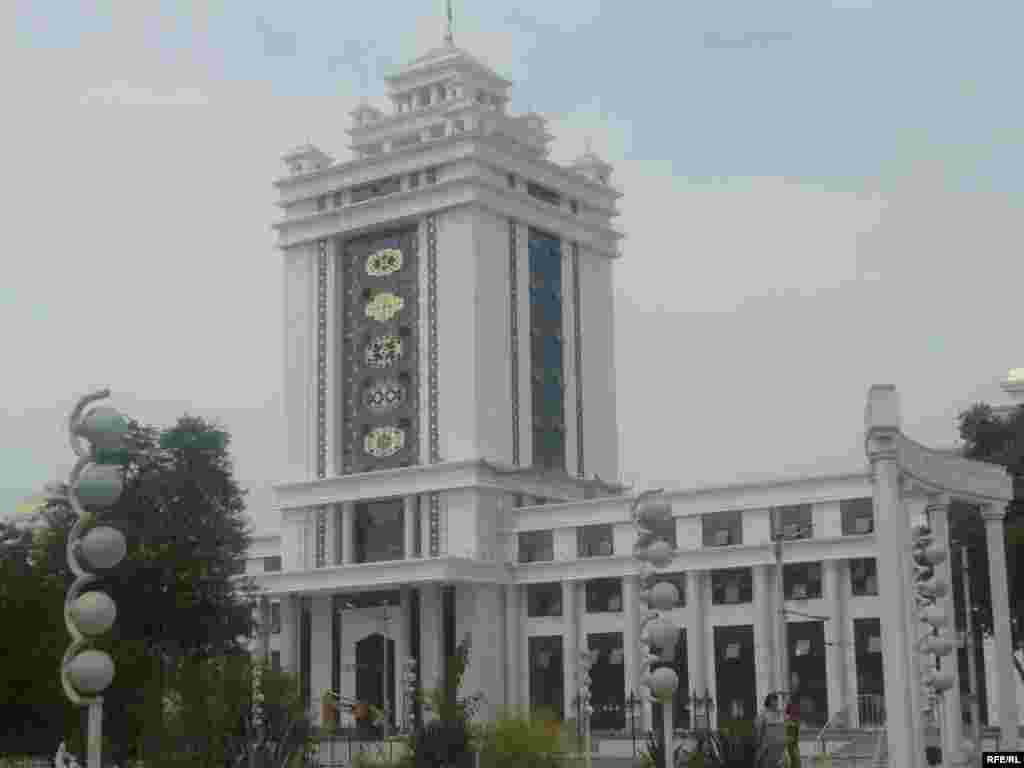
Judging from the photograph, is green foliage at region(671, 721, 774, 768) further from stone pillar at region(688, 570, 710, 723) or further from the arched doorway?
the arched doorway

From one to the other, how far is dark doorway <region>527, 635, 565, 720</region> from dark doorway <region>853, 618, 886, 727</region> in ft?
48.5

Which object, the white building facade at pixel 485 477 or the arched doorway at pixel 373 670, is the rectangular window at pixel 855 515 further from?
the arched doorway at pixel 373 670

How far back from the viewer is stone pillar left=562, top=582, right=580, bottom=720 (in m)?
76.3

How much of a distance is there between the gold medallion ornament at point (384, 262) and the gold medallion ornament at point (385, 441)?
327 inches

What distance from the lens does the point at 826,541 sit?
229ft

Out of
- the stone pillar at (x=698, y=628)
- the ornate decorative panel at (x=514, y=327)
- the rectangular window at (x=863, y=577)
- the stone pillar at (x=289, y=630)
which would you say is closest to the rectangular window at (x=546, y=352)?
the ornate decorative panel at (x=514, y=327)

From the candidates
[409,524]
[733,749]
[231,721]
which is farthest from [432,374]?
[733,749]

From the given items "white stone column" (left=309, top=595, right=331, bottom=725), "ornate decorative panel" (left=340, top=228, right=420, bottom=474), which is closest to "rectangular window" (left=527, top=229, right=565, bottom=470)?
"ornate decorative panel" (left=340, top=228, right=420, bottom=474)

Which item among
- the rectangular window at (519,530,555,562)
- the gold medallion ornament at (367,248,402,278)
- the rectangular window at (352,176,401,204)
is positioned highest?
the rectangular window at (352,176,401,204)

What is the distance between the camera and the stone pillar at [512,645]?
7806cm

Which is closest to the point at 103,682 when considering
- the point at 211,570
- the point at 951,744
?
the point at 951,744

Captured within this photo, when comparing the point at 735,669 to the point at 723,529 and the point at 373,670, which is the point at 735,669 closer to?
the point at 723,529

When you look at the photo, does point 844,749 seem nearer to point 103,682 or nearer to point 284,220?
point 103,682

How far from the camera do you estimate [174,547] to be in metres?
53.5
